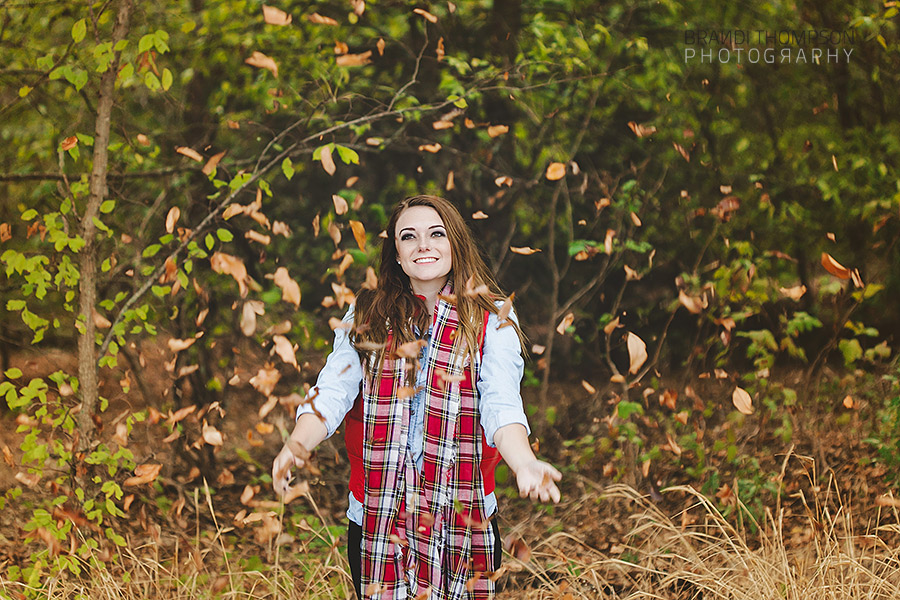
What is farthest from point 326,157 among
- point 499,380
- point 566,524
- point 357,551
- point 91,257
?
point 566,524

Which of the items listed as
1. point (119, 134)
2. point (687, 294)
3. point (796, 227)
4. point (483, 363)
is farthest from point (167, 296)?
point (796, 227)

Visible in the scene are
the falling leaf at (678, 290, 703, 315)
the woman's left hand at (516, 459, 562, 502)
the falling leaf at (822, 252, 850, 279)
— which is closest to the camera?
the woman's left hand at (516, 459, 562, 502)

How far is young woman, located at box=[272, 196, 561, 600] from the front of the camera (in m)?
1.80

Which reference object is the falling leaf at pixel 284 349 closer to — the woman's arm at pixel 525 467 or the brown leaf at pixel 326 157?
the brown leaf at pixel 326 157

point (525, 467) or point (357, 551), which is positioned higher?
point (525, 467)

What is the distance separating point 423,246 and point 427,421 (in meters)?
0.47

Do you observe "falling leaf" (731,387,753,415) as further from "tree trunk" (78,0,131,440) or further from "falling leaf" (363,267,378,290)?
"tree trunk" (78,0,131,440)

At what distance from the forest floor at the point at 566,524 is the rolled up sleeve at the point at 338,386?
655 millimetres

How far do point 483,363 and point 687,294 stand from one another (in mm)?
1851

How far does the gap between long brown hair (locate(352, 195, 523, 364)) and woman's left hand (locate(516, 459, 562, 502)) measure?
36 cm

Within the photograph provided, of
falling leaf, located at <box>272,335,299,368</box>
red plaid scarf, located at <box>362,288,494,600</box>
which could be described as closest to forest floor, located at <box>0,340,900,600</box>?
falling leaf, located at <box>272,335,299,368</box>

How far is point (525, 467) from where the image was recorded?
1.61 metres

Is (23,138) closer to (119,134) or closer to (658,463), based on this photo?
(119,134)

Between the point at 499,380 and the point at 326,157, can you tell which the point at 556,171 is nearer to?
the point at 326,157
